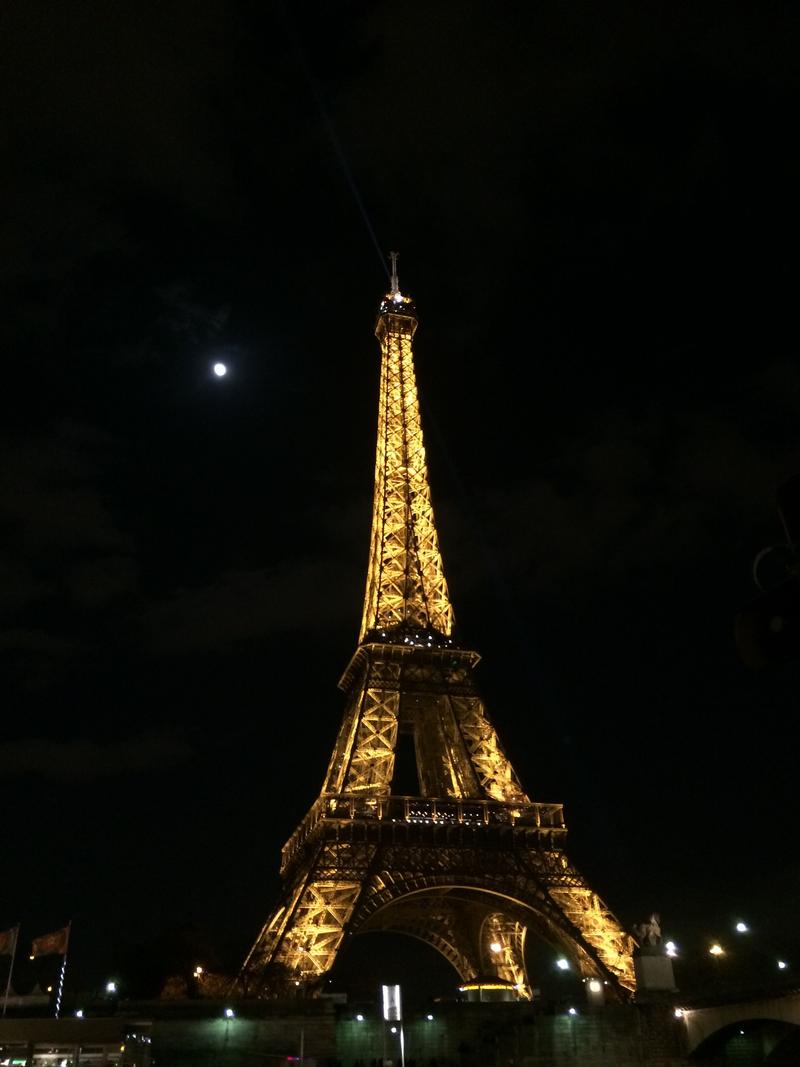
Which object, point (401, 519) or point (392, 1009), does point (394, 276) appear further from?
point (392, 1009)

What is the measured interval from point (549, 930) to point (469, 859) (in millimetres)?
4455

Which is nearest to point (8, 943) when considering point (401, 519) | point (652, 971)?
point (652, 971)

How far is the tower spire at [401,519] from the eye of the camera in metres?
51.4

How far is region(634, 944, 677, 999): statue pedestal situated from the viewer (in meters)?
34.6

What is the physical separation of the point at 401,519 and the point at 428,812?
67.5 ft

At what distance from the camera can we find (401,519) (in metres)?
56.2

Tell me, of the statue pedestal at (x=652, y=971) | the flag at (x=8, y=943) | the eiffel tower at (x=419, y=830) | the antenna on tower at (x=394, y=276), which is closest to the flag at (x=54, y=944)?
the flag at (x=8, y=943)

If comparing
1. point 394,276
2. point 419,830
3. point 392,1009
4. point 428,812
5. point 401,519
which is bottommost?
point 392,1009

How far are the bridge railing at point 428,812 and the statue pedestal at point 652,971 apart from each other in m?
7.19

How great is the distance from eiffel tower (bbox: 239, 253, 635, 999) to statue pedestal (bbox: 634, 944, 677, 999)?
1.30m

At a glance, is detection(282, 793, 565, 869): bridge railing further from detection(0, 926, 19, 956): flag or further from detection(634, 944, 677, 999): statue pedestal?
detection(0, 926, 19, 956): flag

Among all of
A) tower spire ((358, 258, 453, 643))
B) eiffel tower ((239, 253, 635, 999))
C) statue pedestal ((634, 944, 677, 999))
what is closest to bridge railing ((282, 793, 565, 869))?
eiffel tower ((239, 253, 635, 999))

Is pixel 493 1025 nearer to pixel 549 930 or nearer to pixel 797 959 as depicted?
pixel 549 930

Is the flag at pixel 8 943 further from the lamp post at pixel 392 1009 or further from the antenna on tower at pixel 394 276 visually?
the antenna on tower at pixel 394 276
